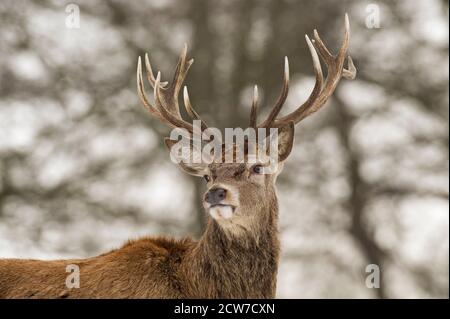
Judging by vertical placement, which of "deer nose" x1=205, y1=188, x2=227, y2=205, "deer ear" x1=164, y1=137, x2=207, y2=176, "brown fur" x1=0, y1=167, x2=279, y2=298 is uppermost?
"deer ear" x1=164, y1=137, x2=207, y2=176

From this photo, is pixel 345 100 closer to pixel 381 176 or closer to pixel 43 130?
pixel 381 176

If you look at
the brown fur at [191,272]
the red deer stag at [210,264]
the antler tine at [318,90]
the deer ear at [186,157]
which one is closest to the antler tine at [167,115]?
the deer ear at [186,157]

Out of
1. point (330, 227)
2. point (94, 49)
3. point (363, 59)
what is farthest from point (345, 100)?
point (94, 49)

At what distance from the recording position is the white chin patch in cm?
733

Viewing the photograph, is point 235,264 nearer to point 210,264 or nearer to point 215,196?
point 210,264

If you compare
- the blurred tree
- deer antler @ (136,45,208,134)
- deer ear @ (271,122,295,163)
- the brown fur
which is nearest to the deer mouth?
the brown fur

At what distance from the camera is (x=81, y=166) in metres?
17.1

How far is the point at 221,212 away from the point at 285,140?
1.08 m

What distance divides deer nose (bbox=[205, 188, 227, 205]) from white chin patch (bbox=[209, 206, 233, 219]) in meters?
0.05

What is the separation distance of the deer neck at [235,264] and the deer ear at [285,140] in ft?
1.98

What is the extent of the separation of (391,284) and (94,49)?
712 centimetres

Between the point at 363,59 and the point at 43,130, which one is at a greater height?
the point at 363,59
